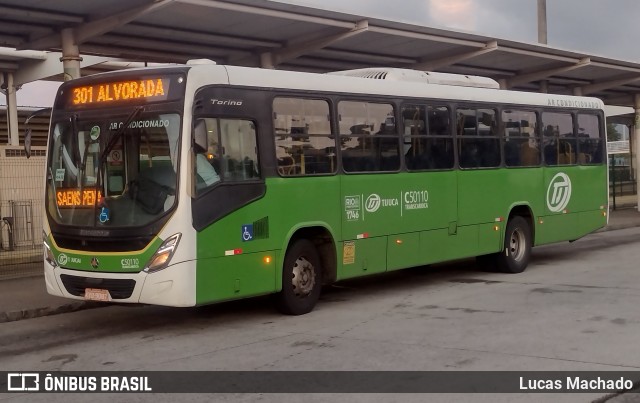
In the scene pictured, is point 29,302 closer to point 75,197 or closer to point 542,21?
point 75,197

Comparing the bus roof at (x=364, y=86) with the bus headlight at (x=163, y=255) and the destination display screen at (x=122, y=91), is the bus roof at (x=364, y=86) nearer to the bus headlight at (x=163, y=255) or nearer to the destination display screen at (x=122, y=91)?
the destination display screen at (x=122, y=91)

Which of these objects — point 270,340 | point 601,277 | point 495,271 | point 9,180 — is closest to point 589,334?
point 270,340

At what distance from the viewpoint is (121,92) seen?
9.62 m

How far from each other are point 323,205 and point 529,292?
361 cm

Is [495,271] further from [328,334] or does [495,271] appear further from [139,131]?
[139,131]

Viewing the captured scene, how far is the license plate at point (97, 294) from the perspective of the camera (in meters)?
9.23

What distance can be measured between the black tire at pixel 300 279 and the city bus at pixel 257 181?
0.8 inches

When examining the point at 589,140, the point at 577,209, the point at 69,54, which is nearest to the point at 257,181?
the point at 69,54

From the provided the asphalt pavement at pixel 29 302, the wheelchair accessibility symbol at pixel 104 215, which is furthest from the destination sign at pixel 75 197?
the asphalt pavement at pixel 29 302

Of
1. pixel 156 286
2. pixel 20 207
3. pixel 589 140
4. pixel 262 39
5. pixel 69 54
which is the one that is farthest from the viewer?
pixel 262 39

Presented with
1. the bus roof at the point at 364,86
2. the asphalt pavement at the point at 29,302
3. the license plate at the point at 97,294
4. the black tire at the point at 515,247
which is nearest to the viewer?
the license plate at the point at 97,294

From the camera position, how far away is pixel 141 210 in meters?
9.19

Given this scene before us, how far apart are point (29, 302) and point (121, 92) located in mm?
3888

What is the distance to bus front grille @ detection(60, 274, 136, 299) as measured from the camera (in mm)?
9109
